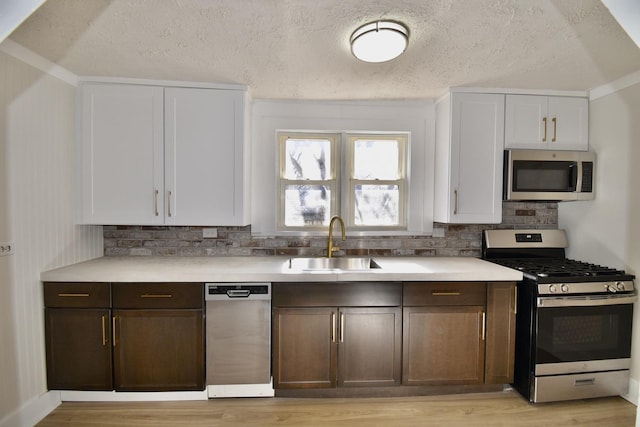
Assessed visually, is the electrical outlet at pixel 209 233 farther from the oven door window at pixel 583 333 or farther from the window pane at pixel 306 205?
the oven door window at pixel 583 333

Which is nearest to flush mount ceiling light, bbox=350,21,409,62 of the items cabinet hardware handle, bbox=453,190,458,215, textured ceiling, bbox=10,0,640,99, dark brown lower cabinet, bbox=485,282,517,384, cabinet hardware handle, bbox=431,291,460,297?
textured ceiling, bbox=10,0,640,99

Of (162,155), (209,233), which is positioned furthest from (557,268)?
(162,155)

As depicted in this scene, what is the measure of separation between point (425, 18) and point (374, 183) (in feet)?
4.80

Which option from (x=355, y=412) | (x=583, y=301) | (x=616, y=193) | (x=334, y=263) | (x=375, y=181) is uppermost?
(x=375, y=181)

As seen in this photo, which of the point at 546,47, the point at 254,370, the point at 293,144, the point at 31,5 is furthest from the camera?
the point at 293,144

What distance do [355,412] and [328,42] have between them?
89.6 inches

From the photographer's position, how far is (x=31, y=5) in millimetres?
970

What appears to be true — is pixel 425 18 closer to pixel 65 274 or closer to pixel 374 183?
pixel 374 183

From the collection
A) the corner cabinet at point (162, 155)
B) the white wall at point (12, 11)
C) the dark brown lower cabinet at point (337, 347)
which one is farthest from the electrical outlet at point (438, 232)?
the white wall at point (12, 11)

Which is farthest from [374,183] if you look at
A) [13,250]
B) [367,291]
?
[13,250]

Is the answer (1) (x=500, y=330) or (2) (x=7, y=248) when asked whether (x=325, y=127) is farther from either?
(2) (x=7, y=248)

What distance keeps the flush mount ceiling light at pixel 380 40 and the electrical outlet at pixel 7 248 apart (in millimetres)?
2221

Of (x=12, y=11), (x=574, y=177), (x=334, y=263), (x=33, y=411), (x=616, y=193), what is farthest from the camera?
(x=334, y=263)

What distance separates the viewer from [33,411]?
1.91 m
